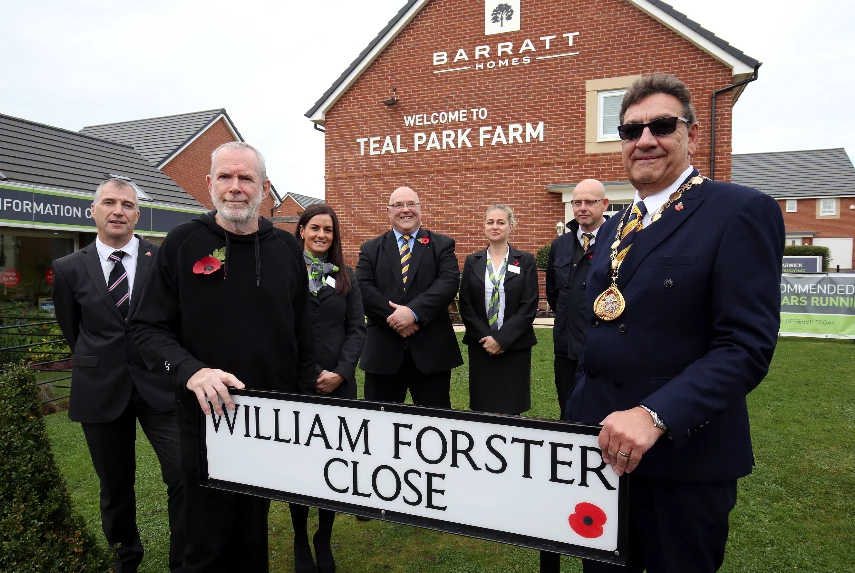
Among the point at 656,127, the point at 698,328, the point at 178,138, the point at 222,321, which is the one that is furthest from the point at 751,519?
the point at 178,138

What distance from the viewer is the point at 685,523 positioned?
1.75 metres

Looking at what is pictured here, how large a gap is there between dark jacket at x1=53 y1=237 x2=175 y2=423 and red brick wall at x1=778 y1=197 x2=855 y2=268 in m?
47.9

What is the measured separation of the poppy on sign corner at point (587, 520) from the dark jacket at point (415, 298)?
2.58m

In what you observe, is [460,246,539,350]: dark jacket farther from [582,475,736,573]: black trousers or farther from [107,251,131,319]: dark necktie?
[582,475,736,573]: black trousers

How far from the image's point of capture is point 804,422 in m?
6.14

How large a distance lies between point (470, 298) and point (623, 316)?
3.05m

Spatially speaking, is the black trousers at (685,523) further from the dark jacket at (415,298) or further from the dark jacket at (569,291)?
the dark jacket at (415,298)

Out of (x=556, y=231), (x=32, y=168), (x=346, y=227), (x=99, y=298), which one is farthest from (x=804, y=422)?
(x=32, y=168)

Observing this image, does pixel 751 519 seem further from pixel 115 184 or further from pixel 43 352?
pixel 43 352

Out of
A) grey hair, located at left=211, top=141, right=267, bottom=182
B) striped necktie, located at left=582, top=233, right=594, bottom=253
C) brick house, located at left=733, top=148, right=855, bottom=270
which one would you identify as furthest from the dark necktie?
brick house, located at left=733, top=148, right=855, bottom=270

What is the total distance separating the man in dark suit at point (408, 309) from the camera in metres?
4.21

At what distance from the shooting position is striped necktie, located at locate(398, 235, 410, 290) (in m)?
4.35

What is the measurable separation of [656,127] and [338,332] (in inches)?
98.9

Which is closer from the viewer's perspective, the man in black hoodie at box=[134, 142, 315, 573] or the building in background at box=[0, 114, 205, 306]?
the man in black hoodie at box=[134, 142, 315, 573]
